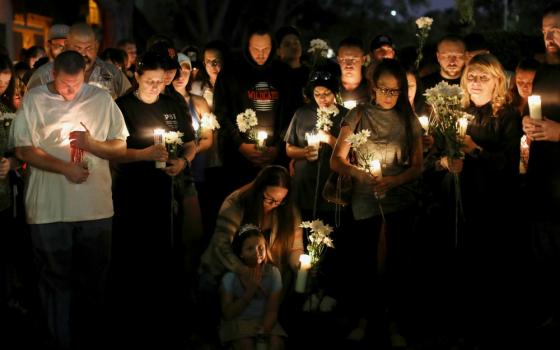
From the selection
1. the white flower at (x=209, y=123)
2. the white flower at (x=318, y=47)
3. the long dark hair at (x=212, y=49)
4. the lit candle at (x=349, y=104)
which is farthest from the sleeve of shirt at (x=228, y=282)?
the long dark hair at (x=212, y=49)

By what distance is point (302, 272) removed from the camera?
6578 mm

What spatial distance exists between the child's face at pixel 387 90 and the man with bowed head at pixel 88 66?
2.60 meters

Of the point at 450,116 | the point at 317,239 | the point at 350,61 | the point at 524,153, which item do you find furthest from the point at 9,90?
the point at 524,153

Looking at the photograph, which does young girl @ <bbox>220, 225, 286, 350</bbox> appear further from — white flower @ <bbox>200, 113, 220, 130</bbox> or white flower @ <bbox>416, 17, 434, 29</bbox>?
white flower @ <bbox>416, 17, 434, 29</bbox>

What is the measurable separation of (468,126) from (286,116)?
7.34ft

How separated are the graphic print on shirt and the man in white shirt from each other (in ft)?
7.76

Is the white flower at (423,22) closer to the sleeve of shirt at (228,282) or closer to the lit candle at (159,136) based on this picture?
the lit candle at (159,136)

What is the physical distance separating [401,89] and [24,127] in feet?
9.43

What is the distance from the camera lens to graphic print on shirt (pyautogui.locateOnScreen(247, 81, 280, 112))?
340 inches

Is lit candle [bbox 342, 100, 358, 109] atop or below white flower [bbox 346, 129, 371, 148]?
atop

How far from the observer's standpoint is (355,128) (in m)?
6.77

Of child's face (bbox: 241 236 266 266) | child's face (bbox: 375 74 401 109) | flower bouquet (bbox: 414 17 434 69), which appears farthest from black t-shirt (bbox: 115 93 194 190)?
flower bouquet (bbox: 414 17 434 69)

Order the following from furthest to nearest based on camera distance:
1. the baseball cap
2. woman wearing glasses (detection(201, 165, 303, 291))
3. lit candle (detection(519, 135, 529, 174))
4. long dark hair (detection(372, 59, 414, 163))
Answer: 1. the baseball cap
2. lit candle (detection(519, 135, 529, 174))
3. woman wearing glasses (detection(201, 165, 303, 291))
4. long dark hair (detection(372, 59, 414, 163))

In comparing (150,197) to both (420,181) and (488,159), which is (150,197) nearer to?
(420,181)
